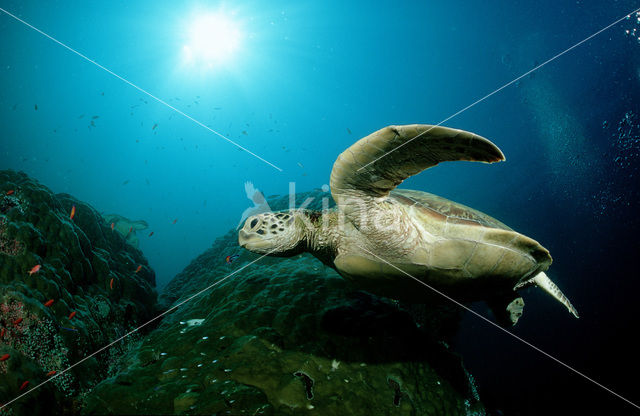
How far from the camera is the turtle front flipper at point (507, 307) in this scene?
3131 mm

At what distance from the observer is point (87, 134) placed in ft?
194

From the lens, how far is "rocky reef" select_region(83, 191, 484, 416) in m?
1.87

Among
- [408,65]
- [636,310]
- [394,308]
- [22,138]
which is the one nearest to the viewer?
[394,308]

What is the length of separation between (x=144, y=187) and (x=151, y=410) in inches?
3629

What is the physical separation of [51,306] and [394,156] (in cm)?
385

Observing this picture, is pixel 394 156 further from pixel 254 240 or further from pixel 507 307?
pixel 507 307

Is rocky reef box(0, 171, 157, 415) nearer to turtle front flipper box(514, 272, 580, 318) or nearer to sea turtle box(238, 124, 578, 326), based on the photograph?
sea turtle box(238, 124, 578, 326)

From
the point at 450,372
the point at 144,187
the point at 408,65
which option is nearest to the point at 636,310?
the point at 450,372

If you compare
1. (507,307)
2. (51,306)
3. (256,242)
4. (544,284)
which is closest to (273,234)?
(256,242)

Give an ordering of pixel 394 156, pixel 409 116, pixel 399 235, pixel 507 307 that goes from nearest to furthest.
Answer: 1. pixel 394 156
2. pixel 399 235
3. pixel 507 307
4. pixel 409 116

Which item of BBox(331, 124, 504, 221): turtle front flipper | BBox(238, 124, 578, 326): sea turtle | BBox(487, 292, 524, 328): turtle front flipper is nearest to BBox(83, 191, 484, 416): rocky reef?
BBox(238, 124, 578, 326): sea turtle

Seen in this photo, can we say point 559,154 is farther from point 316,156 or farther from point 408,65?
point 316,156

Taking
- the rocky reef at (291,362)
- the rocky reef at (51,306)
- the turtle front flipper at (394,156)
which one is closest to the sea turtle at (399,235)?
the turtle front flipper at (394,156)

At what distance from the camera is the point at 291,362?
7.19 feet
